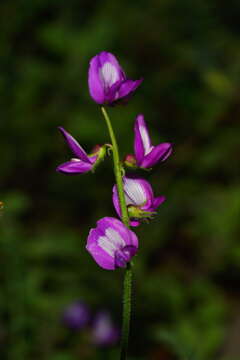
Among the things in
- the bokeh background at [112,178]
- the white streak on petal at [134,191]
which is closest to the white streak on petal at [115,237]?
the white streak on petal at [134,191]

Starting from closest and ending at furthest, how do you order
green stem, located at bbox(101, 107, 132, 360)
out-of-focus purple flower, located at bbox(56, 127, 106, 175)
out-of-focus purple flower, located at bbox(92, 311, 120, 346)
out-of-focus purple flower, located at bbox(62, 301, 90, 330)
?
green stem, located at bbox(101, 107, 132, 360), out-of-focus purple flower, located at bbox(56, 127, 106, 175), out-of-focus purple flower, located at bbox(92, 311, 120, 346), out-of-focus purple flower, located at bbox(62, 301, 90, 330)

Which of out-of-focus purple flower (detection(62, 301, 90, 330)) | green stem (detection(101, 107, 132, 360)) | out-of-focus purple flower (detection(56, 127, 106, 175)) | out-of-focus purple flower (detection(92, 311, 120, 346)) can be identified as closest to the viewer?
green stem (detection(101, 107, 132, 360))

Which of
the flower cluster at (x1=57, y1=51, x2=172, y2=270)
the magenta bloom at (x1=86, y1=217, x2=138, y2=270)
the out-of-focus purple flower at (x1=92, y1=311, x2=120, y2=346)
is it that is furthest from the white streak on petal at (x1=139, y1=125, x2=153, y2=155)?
the out-of-focus purple flower at (x1=92, y1=311, x2=120, y2=346)

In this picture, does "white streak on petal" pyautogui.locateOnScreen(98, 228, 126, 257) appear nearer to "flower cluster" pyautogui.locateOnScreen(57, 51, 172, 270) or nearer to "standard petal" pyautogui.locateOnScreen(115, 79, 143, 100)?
"flower cluster" pyautogui.locateOnScreen(57, 51, 172, 270)

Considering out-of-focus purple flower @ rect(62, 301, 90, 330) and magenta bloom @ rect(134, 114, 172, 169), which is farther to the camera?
out-of-focus purple flower @ rect(62, 301, 90, 330)

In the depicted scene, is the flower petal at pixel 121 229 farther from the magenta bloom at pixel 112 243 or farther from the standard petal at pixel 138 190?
the standard petal at pixel 138 190

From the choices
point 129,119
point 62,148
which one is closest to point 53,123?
point 62,148
